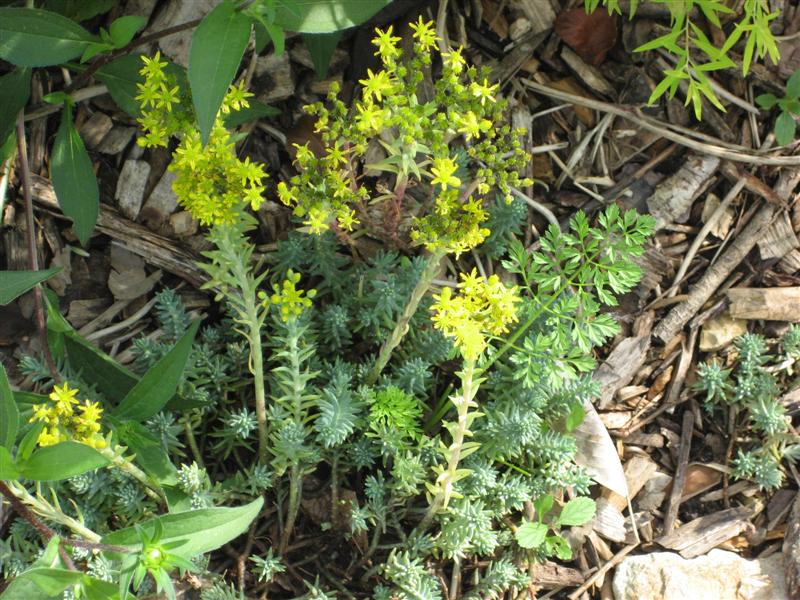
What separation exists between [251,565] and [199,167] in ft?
→ 4.92

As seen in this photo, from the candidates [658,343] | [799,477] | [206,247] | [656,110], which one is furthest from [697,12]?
[206,247]

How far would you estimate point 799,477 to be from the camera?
11.0ft

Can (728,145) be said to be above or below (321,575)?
above

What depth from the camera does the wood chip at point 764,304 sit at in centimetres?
341

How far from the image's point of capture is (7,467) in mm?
1961

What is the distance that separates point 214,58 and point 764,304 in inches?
96.4

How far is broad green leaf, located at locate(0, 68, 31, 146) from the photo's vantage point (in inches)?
111

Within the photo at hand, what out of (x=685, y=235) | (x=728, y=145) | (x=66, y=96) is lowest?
(x=685, y=235)

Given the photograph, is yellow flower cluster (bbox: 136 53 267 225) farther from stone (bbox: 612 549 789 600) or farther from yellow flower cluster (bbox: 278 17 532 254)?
stone (bbox: 612 549 789 600)

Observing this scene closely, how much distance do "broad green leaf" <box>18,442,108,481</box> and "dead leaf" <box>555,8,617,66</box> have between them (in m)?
2.43

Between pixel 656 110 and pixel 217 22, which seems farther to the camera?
pixel 656 110

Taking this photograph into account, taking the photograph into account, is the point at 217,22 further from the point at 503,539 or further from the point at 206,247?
the point at 503,539

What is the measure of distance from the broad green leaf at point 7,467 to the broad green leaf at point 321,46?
1.70 m

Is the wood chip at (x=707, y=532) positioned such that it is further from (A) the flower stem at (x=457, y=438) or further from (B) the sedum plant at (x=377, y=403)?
(A) the flower stem at (x=457, y=438)
